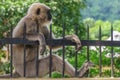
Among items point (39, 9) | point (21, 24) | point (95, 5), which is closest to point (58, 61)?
point (21, 24)

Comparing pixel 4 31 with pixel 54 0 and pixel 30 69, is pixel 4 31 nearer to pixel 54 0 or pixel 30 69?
pixel 54 0

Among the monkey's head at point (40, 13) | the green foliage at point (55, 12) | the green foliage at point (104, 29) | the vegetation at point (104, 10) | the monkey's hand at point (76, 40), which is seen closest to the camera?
the monkey's hand at point (76, 40)

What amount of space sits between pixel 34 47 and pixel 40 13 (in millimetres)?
728

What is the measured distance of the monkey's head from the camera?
7.03 metres

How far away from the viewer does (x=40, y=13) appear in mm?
7215

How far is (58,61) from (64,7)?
7912 mm

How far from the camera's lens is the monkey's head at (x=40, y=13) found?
277 inches

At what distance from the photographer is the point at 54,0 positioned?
43.9ft

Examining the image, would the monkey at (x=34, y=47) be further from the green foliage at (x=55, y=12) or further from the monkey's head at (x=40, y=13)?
the green foliage at (x=55, y=12)

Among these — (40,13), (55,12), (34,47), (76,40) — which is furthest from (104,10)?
(76,40)

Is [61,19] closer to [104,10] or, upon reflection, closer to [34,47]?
[34,47]

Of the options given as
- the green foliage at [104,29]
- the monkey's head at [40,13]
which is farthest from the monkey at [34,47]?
the green foliage at [104,29]

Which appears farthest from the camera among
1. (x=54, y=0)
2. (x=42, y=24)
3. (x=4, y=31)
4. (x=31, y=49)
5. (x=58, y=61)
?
(x=54, y=0)

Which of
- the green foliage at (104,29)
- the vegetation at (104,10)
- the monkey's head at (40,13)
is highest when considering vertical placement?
the vegetation at (104,10)
